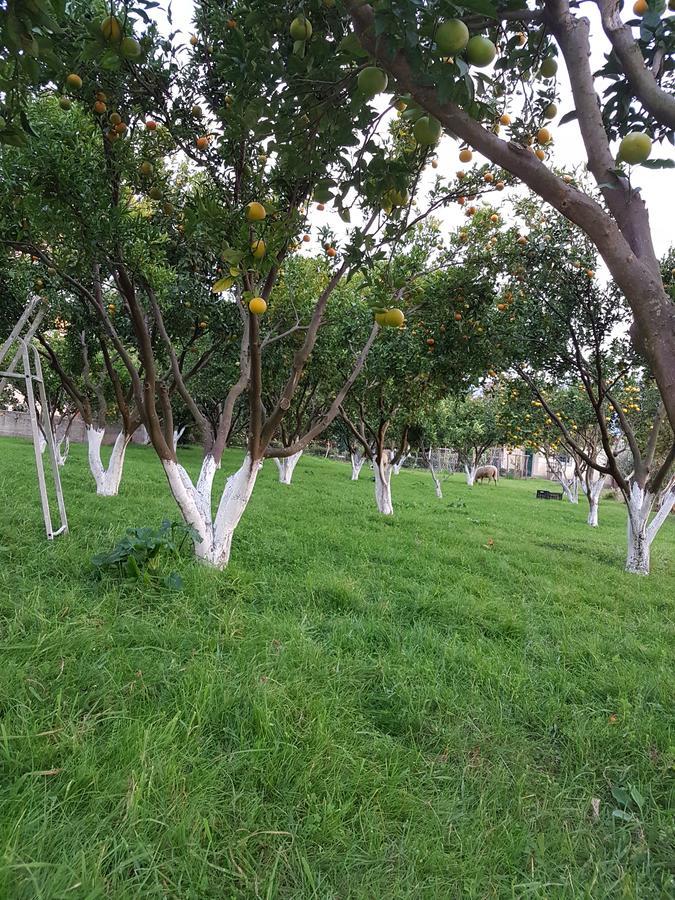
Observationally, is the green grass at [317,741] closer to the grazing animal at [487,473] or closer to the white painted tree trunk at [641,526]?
the white painted tree trunk at [641,526]

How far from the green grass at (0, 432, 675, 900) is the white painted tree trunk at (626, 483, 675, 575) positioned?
3.04 m

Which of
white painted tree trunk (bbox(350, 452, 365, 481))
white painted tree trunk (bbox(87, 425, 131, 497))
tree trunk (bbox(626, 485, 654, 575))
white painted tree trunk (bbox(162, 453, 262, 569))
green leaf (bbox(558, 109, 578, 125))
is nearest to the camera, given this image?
green leaf (bbox(558, 109, 578, 125))

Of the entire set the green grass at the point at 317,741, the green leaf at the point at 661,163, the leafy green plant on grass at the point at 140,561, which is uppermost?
the green leaf at the point at 661,163

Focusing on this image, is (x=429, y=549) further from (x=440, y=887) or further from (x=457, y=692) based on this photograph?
(x=440, y=887)

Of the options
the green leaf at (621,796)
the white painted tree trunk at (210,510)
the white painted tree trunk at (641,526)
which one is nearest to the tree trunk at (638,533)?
the white painted tree trunk at (641,526)

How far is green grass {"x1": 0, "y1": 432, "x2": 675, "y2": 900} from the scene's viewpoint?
146 cm

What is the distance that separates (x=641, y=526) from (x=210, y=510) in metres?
6.07

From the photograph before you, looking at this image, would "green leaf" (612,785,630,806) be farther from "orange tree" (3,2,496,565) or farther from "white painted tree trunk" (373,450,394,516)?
"white painted tree trunk" (373,450,394,516)

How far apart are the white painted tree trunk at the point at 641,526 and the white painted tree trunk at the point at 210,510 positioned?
566 centimetres

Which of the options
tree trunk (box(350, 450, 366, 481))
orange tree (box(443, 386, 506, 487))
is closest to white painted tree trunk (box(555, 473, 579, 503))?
orange tree (box(443, 386, 506, 487))

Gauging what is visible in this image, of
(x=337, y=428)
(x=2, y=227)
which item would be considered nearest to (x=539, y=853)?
(x=2, y=227)

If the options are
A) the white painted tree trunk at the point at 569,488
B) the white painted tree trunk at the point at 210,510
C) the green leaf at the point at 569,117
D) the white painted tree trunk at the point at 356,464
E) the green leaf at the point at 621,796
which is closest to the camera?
the green leaf at the point at 569,117

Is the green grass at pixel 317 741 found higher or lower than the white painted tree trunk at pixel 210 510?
lower

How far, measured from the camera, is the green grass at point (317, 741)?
1460 mm
